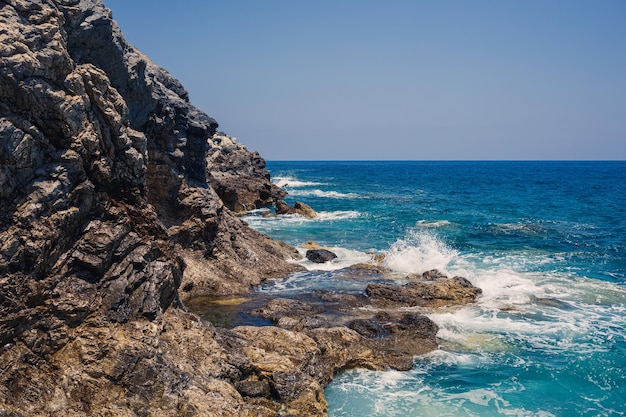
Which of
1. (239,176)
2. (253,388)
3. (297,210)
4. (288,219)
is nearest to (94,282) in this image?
(253,388)

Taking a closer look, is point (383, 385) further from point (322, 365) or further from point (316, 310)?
point (316, 310)

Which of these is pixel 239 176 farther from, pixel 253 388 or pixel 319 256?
pixel 253 388

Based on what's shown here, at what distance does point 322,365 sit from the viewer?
48.3 ft

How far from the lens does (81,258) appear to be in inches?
448

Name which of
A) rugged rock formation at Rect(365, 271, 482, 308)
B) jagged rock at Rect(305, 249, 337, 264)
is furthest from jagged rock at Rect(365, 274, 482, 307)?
jagged rock at Rect(305, 249, 337, 264)

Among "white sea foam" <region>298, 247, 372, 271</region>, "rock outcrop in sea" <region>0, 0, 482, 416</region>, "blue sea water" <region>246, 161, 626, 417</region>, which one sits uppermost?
"rock outcrop in sea" <region>0, 0, 482, 416</region>

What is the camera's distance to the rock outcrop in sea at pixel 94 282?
32.8 feet

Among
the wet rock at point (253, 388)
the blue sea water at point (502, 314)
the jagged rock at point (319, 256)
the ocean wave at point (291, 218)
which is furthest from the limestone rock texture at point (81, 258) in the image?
the ocean wave at point (291, 218)

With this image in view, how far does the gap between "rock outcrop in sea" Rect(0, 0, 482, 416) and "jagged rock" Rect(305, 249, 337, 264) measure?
1272 centimetres

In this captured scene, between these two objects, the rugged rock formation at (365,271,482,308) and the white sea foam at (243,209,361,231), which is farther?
the white sea foam at (243,209,361,231)

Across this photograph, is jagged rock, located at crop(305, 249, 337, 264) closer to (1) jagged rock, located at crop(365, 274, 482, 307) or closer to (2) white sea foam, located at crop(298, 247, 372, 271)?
(2) white sea foam, located at crop(298, 247, 372, 271)

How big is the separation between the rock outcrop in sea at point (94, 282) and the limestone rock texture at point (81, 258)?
1.0 inches

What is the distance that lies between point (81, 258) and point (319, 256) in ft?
62.1

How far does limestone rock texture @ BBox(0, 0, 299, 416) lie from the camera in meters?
9.96
